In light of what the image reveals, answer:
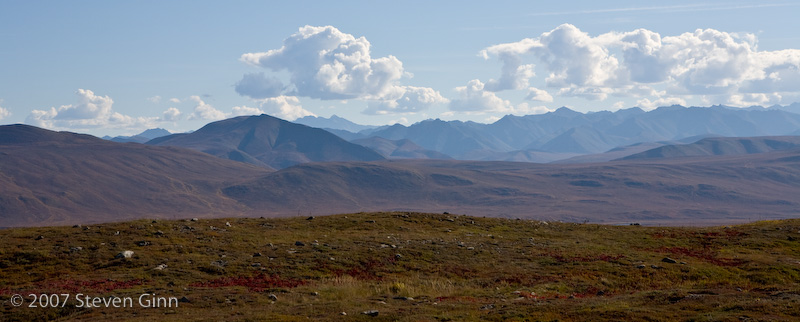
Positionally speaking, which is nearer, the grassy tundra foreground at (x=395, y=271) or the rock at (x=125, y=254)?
the grassy tundra foreground at (x=395, y=271)

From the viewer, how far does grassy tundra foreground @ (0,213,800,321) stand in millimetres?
21828

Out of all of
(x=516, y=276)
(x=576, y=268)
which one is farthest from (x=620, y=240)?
(x=516, y=276)

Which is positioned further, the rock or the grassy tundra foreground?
the rock

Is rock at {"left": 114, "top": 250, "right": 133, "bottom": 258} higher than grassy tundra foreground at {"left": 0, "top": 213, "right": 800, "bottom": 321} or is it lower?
higher

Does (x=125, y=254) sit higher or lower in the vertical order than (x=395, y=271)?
higher

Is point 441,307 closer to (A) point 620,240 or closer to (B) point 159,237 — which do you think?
(B) point 159,237

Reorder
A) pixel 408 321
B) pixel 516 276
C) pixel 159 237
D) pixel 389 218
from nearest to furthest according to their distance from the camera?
1. pixel 408 321
2. pixel 516 276
3. pixel 159 237
4. pixel 389 218

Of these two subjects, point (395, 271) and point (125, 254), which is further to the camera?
point (395, 271)

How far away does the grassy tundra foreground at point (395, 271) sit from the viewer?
21828mm

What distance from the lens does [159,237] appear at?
3494 centimetres

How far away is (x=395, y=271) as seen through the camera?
102 feet

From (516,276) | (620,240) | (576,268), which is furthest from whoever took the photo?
(620,240)

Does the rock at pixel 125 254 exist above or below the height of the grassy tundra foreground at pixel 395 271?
above

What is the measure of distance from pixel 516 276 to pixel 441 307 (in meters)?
8.37
